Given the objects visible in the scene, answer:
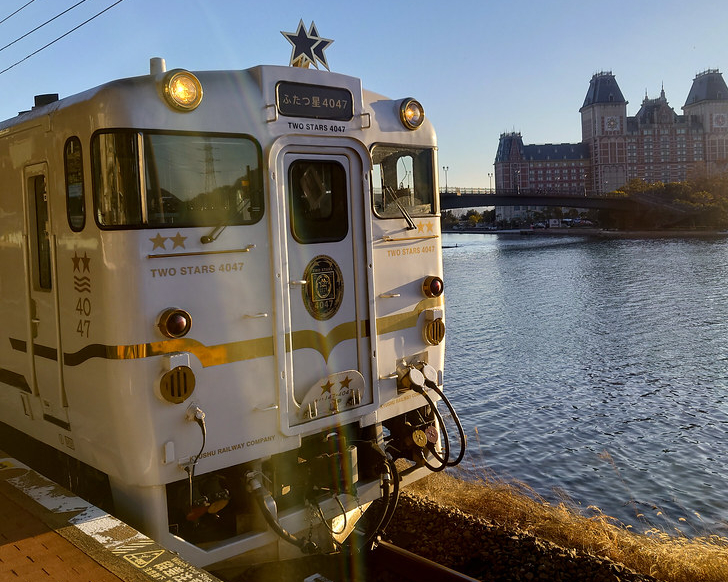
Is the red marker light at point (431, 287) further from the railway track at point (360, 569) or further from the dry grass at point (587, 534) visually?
the dry grass at point (587, 534)

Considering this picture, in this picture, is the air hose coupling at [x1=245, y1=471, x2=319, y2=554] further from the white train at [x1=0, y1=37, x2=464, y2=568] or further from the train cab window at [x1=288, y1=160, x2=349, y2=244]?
the train cab window at [x1=288, y1=160, x2=349, y2=244]

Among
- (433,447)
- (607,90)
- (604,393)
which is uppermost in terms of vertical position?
(607,90)

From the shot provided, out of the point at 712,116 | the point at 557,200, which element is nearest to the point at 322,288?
the point at 557,200

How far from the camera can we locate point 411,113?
6.77 metres

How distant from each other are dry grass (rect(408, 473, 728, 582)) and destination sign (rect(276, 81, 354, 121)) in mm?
5196

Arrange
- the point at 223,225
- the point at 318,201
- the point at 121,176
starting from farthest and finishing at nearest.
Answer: the point at 318,201, the point at 223,225, the point at 121,176

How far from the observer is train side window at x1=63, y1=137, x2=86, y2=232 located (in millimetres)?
5305

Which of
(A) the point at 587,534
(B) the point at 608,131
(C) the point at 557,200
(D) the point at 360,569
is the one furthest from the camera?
(B) the point at 608,131

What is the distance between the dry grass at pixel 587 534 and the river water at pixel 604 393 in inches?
59.0

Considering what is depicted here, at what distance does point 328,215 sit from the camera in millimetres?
6148

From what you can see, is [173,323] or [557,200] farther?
[557,200]

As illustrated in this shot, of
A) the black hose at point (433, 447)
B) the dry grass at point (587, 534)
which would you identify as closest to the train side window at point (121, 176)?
the black hose at point (433, 447)

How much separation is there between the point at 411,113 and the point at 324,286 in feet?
6.16

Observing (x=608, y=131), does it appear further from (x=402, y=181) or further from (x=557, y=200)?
(x=402, y=181)
